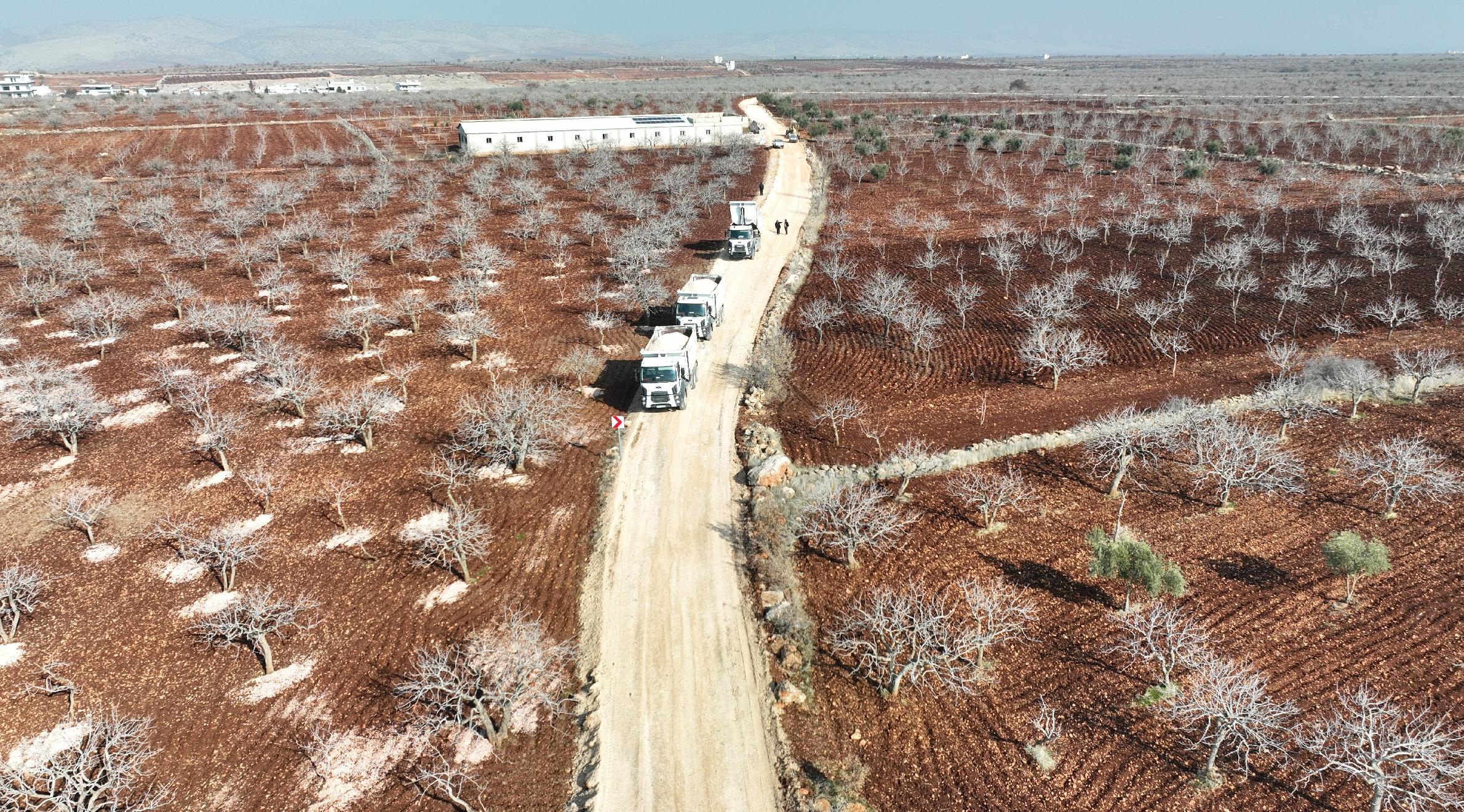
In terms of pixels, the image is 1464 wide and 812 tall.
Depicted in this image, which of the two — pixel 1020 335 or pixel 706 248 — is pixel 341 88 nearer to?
pixel 706 248

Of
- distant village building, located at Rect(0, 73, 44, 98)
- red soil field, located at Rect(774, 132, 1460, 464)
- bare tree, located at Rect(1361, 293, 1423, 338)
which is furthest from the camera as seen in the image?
distant village building, located at Rect(0, 73, 44, 98)

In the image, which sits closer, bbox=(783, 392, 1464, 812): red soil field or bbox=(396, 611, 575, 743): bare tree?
bbox=(783, 392, 1464, 812): red soil field

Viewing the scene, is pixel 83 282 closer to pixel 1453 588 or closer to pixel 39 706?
pixel 39 706

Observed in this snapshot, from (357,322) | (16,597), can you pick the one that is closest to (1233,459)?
(16,597)

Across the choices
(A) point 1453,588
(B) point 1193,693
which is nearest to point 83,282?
(B) point 1193,693

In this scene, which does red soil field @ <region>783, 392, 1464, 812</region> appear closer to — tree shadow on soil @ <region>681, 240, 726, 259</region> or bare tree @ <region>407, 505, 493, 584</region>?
bare tree @ <region>407, 505, 493, 584</region>

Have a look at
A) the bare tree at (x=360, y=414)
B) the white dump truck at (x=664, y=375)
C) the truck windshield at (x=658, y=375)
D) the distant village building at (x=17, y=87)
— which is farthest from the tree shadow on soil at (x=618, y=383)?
the distant village building at (x=17, y=87)

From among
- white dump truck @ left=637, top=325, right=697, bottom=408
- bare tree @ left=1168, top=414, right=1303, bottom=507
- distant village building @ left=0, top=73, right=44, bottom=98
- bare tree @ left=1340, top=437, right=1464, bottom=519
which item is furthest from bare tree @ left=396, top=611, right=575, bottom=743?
distant village building @ left=0, top=73, right=44, bottom=98
